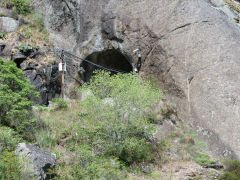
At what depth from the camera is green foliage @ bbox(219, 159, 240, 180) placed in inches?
360

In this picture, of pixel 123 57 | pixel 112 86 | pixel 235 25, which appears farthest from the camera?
pixel 123 57

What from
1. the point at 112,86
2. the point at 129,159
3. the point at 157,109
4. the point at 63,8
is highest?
the point at 63,8

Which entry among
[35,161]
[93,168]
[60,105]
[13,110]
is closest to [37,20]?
[60,105]

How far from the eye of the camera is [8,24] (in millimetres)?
17094

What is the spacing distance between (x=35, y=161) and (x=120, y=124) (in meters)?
3.06

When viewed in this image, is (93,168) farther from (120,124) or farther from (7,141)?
(7,141)

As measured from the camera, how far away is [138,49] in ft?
49.8

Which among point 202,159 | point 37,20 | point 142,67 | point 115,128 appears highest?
point 37,20

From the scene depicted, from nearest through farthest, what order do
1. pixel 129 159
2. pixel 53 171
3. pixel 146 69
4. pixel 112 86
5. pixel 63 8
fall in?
pixel 53 171, pixel 129 159, pixel 112 86, pixel 146 69, pixel 63 8

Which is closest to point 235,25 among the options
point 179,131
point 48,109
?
point 179,131

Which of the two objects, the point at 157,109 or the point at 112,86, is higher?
the point at 112,86

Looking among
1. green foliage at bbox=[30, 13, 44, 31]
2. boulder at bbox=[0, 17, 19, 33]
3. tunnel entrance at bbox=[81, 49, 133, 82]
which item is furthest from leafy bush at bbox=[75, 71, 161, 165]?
green foliage at bbox=[30, 13, 44, 31]

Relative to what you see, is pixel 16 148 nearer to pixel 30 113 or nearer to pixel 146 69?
pixel 30 113

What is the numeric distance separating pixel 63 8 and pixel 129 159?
12.3m
